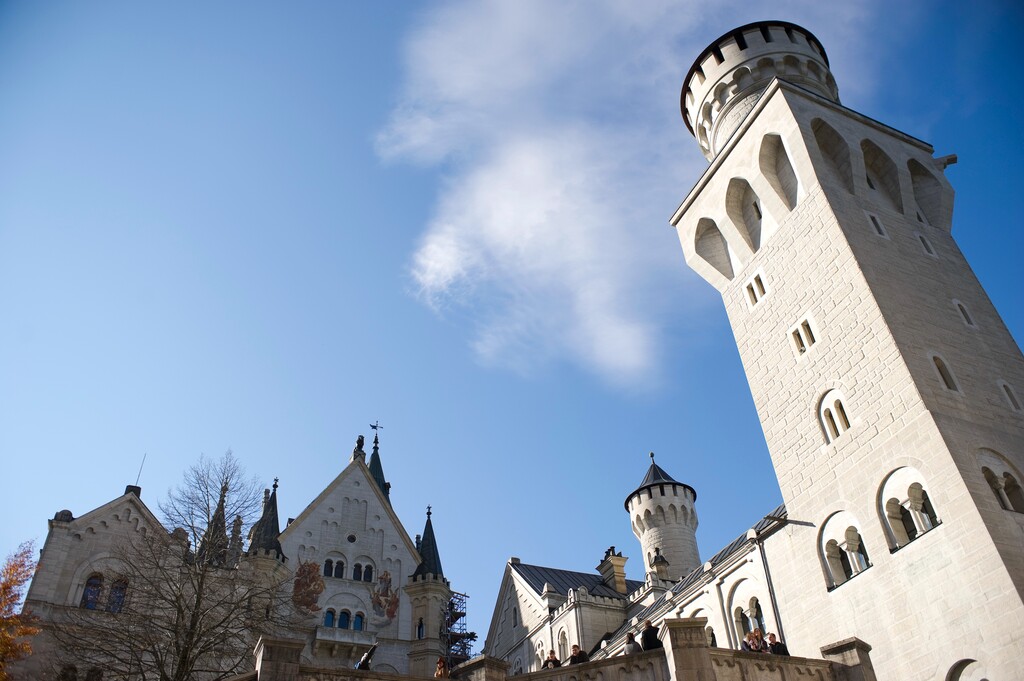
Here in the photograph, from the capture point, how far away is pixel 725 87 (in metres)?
31.5

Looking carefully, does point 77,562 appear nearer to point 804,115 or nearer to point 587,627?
point 587,627

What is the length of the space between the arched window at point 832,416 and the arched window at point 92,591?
2607cm

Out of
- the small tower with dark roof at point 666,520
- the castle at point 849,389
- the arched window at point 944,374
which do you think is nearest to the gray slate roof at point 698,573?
the castle at point 849,389

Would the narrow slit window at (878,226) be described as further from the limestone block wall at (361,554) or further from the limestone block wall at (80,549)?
the limestone block wall at (80,549)

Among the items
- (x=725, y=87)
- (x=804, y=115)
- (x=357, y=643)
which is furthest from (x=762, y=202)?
(x=357, y=643)

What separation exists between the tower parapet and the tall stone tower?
95 millimetres

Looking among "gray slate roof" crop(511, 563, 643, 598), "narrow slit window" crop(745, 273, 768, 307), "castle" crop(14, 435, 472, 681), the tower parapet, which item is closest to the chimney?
"gray slate roof" crop(511, 563, 643, 598)

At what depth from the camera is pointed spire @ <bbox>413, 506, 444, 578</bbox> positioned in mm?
37312

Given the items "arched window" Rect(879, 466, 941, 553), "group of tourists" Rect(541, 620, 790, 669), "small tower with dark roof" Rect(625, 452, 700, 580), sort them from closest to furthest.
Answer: "group of tourists" Rect(541, 620, 790, 669), "arched window" Rect(879, 466, 941, 553), "small tower with dark roof" Rect(625, 452, 700, 580)

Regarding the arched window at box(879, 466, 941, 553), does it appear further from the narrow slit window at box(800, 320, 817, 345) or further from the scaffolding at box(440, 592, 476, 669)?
the scaffolding at box(440, 592, 476, 669)

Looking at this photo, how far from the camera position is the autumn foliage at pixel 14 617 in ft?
78.2

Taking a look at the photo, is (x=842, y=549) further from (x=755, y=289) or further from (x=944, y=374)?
(x=755, y=289)

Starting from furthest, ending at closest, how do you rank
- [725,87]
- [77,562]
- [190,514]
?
[725,87] → [77,562] → [190,514]

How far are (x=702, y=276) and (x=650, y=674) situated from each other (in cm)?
1878
